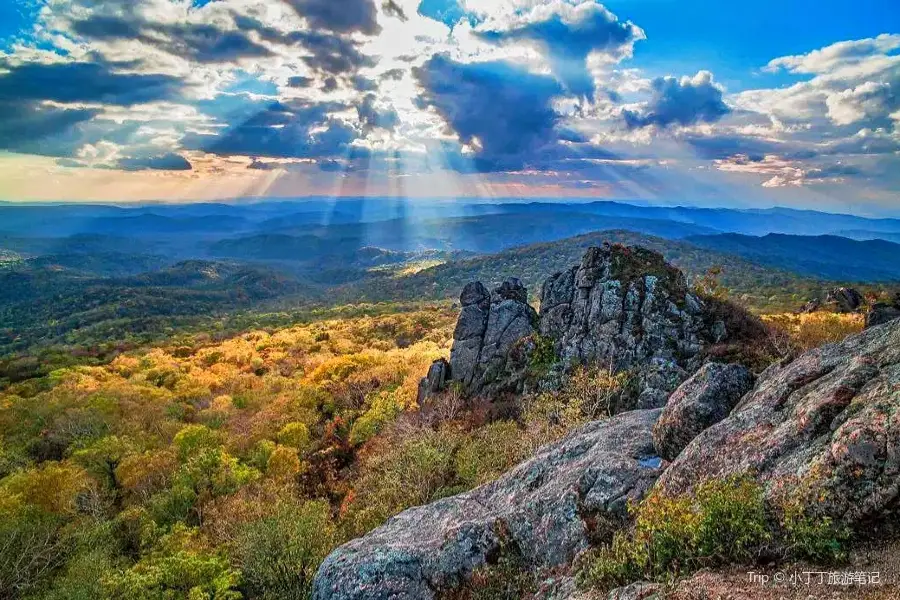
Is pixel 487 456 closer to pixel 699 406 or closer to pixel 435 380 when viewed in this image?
pixel 699 406

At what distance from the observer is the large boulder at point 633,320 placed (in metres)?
47.3

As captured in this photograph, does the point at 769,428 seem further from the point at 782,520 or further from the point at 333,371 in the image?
the point at 333,371

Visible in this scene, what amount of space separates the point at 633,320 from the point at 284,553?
1635 inches

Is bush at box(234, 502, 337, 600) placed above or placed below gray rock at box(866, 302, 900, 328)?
below

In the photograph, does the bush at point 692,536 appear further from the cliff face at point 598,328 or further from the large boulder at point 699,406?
the cliff face at point 598,328

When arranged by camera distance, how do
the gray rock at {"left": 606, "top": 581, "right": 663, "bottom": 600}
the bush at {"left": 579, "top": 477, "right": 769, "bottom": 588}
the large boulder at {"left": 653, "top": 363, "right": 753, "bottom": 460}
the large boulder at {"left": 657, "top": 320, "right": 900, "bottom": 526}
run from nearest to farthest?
the large boulder at {"left": 657, "top": 320, "right": 900, "bottom": 526} → the gray rock at {"left": 606, "top": 581, "right": 663, "bottom": 600} → the bush at {"left": 579, "top": 477, "right": 769, "bottom": 588} → the large boulder at {"left": 653, "top": 363, "right": 753, "bottom": 460}

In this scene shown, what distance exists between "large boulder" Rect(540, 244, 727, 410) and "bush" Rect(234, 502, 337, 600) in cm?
2918

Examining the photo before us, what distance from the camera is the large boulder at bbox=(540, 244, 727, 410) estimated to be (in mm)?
47312

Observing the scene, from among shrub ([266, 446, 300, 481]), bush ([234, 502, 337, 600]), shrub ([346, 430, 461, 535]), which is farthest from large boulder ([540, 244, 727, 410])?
shrub ([266, 446, 300, 481])

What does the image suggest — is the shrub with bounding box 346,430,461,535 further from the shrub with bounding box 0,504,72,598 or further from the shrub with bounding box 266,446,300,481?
the shrub with bounding box 0,504,72,598

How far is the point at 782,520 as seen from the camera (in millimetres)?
11516

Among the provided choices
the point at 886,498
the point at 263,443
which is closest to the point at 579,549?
the point at 886,498

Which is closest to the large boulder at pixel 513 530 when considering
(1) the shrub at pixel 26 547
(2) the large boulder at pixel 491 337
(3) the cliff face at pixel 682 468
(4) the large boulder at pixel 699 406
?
(3) the cliff face at pixel 682 468

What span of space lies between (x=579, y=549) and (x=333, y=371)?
9266 centimetres
